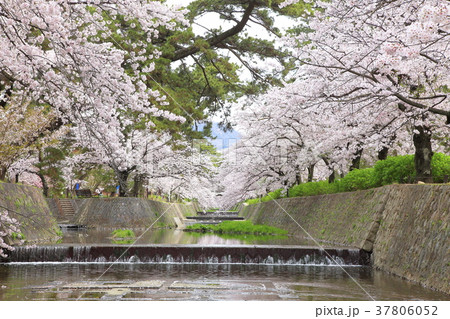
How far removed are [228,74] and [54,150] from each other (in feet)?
34.1

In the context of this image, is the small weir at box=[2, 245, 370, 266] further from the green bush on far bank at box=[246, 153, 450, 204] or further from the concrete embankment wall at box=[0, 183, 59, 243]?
the green bush on far bank at box=[246, 153, 450, 204]

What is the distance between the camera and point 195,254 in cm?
1230

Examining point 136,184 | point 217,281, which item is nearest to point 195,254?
point 217,281

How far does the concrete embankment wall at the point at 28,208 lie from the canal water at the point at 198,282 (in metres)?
2.39

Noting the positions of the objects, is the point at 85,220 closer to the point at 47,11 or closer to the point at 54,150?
the point at 54,150

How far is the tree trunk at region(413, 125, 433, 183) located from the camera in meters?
11.7

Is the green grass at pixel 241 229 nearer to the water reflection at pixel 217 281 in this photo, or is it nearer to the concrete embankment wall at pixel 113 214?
the concrete embankment wall at pixel 113 214

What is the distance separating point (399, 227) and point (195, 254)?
524cm

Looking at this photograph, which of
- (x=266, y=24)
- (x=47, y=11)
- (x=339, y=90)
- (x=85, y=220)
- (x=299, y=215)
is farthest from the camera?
(x=85, y=220)

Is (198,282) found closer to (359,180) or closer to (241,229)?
(359,180)

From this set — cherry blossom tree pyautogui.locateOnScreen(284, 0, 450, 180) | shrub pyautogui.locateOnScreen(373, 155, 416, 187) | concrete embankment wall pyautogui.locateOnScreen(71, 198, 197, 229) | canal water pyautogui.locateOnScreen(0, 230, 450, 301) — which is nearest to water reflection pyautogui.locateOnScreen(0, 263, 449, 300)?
canal water pyautogui.locateOnScreen(0, 230, 450, 301)

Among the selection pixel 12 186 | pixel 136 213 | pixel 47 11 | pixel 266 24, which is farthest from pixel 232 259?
pixel 136 213

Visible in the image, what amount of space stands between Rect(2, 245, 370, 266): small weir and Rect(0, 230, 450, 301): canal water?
388mm

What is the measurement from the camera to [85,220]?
81.8 feet
